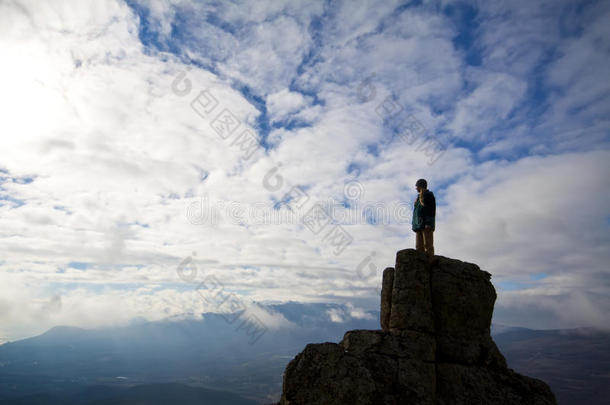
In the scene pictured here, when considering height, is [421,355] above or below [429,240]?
below

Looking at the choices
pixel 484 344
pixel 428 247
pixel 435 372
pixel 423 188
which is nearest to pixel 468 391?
pixel 435 372

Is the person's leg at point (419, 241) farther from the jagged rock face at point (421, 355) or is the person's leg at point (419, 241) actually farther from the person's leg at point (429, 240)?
the jagged rock face at point (421, 355)

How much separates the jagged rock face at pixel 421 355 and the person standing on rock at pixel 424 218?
192 cm

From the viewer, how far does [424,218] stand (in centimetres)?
2381

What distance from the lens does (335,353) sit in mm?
18266

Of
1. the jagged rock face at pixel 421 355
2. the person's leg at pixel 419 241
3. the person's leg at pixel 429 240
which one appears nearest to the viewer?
the jagged rock face at pixel 421 355

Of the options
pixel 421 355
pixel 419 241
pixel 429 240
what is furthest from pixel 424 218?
pixel 421 355

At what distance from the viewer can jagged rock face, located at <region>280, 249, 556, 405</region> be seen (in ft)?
56.5

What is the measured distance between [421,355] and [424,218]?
353 inches

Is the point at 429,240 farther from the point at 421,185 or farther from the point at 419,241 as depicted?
the point at 421,185

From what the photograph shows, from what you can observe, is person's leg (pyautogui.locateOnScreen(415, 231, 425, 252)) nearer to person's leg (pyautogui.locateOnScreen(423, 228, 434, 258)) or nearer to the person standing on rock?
the person standing on rock

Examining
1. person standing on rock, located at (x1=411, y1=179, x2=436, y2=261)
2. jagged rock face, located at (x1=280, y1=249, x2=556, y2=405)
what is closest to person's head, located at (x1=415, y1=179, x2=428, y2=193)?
person standing on rock, located at (x1=411, y1=179, x2=436, y2=261)

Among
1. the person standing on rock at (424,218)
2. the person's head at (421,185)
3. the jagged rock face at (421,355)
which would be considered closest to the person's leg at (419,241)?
the person standing on rock at (424,218)

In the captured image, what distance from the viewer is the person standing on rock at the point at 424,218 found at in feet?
77.4
